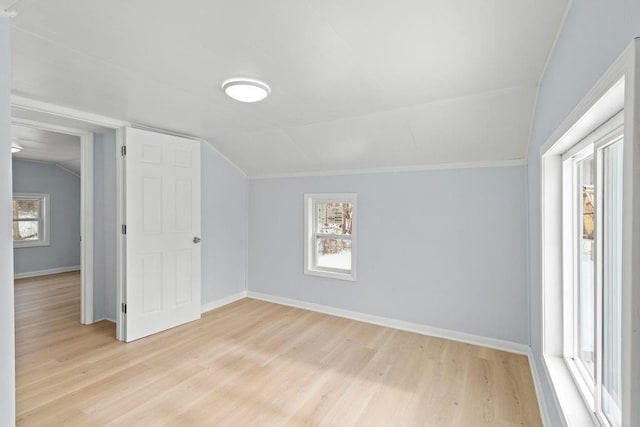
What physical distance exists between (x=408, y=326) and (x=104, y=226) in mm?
3690

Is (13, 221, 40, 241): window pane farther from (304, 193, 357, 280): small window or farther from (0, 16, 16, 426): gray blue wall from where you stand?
(0, 16, 16, 426): gray blue wall

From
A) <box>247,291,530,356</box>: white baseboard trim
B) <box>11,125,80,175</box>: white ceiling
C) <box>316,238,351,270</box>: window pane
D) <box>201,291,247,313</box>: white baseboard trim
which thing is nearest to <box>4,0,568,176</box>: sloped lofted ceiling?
<box>316,238,351,270</box>: window pane

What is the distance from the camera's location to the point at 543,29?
1571 millimetres

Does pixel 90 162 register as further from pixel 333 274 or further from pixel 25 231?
pixel 25 231

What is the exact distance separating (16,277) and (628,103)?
27.1 feet

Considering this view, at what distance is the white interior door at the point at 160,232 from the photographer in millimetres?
3154

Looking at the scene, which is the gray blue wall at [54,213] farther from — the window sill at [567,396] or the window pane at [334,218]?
the window sill at [567,396]

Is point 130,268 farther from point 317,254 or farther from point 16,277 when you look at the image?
point 16,277

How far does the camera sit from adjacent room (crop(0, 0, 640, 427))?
1.44m

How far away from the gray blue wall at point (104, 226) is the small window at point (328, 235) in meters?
2.28

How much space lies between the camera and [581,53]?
118 cm

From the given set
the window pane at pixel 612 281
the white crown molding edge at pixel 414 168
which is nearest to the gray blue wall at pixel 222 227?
the white crown molding edge at pixel 414 168

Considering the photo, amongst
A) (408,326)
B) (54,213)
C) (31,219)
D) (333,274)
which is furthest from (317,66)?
(31,219)

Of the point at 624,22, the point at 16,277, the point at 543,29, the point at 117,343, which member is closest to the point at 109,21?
the point at 624,22
